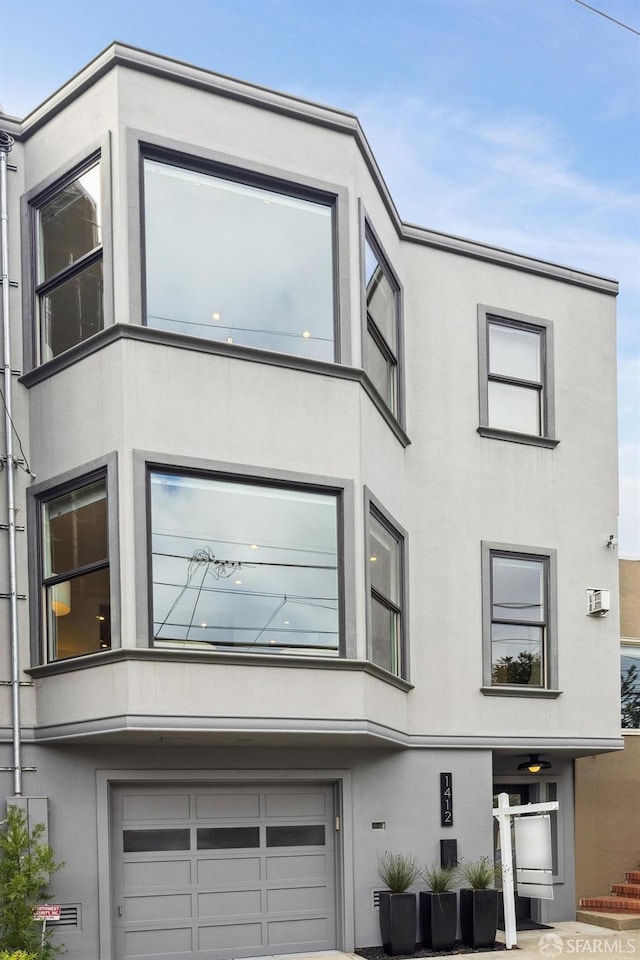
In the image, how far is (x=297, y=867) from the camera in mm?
12617

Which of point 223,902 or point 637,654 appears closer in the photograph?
point 223,902

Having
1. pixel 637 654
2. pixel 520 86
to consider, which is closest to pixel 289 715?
pixel 637 654

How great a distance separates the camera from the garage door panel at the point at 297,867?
41.0ft

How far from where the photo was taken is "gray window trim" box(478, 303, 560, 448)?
48.6 ft

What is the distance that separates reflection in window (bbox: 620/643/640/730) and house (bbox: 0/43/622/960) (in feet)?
12.1

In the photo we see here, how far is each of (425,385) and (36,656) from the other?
19.9 ft

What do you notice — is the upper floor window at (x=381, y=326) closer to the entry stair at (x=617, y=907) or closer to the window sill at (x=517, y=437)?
the window sill at (x=517, y=437)

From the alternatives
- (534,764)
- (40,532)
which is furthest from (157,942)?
(534,764)

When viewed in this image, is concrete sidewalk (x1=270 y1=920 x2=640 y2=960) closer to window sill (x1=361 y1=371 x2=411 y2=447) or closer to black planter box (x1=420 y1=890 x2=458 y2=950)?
black planter box (x1=420 y1=890 x2=458 y2=950)

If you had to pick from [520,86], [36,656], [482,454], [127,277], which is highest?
[520,86]

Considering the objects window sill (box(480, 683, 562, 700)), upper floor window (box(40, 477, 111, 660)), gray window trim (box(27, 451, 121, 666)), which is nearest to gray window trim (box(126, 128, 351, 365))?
gray window trim (box(27, 451, 121, 666))

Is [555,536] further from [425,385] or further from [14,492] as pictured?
[14,492]

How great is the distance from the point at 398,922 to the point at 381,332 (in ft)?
22.7

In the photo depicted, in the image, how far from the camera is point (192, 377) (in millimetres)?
11484
